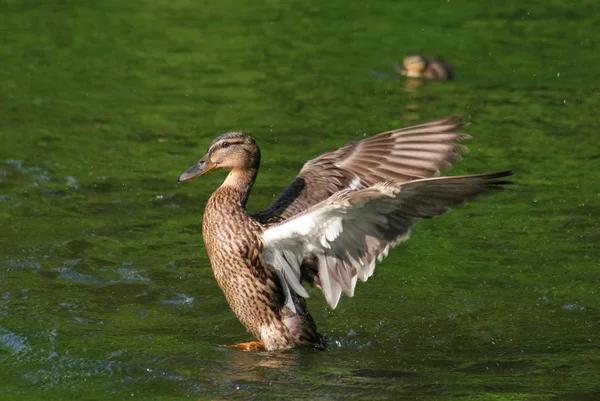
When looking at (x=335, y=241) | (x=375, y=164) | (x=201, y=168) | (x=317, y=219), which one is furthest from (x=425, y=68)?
(x=317, y=219)

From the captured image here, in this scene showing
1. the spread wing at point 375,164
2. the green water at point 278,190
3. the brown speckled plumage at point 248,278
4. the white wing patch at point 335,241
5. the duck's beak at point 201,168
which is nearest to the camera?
the white wing patch at point 335,241

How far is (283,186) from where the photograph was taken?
9734 millimetres

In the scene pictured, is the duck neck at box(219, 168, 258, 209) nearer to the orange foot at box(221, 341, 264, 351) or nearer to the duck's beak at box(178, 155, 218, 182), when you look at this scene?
the duck's beak at box(178, 155, 218, 182)

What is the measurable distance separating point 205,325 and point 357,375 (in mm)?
1237

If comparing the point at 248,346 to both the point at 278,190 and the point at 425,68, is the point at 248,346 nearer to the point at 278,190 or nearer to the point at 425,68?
the point at 278,190

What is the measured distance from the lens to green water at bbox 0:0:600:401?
21.8ft

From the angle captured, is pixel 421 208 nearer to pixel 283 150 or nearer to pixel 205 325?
pixel 205 325

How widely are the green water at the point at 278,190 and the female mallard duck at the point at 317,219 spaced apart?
0.33 m

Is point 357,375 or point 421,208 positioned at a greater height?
point 421,208

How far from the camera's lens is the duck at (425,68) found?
1286 cm

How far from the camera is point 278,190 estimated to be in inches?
380

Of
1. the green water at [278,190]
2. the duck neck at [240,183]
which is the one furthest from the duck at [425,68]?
the duck neck at [240,183]

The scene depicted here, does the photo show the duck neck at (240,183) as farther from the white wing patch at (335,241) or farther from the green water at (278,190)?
the green water at (278,190)

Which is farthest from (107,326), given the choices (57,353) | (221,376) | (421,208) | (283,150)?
(283,150)
